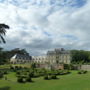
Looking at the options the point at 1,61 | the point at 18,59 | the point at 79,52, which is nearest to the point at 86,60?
the point at 79,52

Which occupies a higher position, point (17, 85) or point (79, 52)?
point (79, 52)

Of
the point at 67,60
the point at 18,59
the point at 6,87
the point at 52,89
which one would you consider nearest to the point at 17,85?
the point at 6,87

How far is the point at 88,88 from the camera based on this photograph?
878 inches

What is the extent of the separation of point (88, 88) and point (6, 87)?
9857 mm

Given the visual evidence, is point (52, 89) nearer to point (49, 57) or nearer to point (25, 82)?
point (25, 82)

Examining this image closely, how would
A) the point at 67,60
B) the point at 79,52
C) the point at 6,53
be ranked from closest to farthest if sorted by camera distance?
the point at 6,53 → the point at 79,52 → the point at 67,60

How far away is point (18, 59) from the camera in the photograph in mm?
107125

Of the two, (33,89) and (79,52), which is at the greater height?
(79,52)

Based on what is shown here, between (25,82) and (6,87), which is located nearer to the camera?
(6,87)

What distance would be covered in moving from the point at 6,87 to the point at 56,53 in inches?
3743

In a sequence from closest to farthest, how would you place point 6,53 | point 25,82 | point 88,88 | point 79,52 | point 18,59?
point 6,53 → point 88,88 → point 25,82 → point 79,52 → point 18,59

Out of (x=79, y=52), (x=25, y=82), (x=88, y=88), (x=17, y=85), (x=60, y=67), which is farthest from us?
(x=79, y=52)

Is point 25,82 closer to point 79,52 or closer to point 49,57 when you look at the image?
point 79,52

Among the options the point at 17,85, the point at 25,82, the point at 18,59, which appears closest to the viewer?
the point at 17,85
